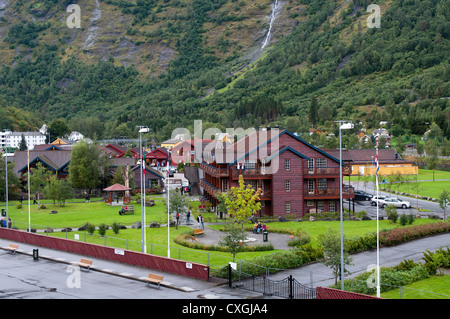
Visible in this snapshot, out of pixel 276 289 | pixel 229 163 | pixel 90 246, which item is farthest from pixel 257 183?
pixel 276 289

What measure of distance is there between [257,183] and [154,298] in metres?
32.8

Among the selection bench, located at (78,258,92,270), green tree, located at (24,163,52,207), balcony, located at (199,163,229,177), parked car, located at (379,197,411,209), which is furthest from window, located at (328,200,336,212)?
green tree, located at (24,163,52,207)

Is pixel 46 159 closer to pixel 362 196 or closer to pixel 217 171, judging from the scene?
pixel 217 171

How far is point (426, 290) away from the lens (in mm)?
29578

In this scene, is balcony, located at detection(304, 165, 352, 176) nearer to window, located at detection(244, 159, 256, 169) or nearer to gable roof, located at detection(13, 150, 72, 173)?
window, located at detection(244, 159, 256, 169)

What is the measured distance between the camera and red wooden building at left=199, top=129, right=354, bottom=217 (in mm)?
59656

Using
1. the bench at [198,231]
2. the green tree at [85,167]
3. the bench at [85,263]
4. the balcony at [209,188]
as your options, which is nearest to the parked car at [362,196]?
the balcony at [209,188]

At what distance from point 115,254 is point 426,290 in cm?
1982

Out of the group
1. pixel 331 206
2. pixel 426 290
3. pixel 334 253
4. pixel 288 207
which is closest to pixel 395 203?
pixel 331 206

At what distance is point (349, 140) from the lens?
127250 mm

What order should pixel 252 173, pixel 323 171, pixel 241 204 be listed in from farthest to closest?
pixel 323 171 < pixel 252 173 < pixel 241 204
